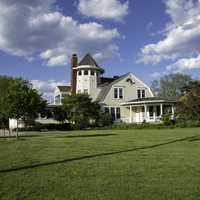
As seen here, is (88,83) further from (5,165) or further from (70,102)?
(5,165)

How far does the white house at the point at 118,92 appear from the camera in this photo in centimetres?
4666

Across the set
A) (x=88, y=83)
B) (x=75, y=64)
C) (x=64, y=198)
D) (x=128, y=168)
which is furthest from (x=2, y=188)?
(x=75, y=64)

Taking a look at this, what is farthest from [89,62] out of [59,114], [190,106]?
[190,106]

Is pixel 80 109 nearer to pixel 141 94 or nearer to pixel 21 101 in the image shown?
pixel 141 94

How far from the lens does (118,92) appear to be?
1890 inches

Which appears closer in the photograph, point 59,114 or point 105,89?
point 59,114

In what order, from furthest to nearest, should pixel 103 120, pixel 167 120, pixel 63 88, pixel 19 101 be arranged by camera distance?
pixel 63 88 < pixel 103 120 < pixel 167 120 < pixel 19 101

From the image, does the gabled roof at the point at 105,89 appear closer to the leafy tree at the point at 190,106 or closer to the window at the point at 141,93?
the window at the point at 141,93

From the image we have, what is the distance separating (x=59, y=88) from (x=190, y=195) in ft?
164

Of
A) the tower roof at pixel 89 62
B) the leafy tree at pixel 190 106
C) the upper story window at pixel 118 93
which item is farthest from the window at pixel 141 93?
the leafy tree at pixel 190 106

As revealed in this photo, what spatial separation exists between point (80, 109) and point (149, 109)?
11.9 m

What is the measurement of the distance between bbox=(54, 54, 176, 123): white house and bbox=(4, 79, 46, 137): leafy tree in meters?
22.7

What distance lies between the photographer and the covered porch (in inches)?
1737

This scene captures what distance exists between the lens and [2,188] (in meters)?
7.20
